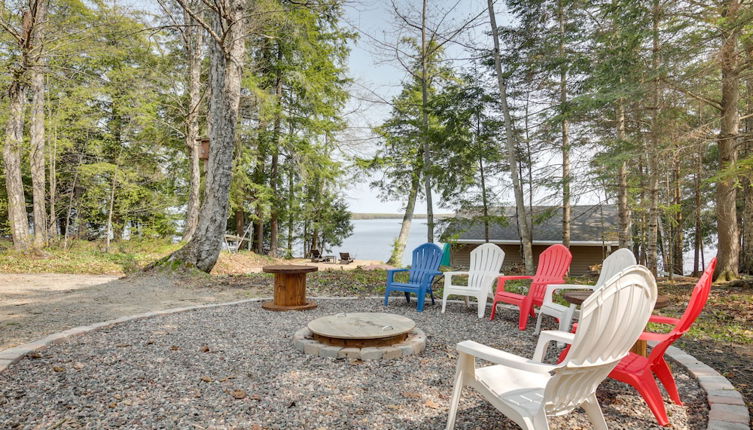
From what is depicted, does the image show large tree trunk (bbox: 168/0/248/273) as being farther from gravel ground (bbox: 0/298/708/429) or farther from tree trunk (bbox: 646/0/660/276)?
A: tree trunk (bbox: 646/0/660/276)

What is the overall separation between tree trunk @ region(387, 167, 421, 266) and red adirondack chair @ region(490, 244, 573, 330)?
378 inches

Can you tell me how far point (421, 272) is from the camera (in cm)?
491

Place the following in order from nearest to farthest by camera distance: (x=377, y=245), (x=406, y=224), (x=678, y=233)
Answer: (x=678, y=233) → (x=406, y=224) → (x=377, y=245)

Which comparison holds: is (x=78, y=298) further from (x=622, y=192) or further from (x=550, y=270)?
(x=622, y=192)

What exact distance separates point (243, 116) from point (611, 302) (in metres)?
13.0

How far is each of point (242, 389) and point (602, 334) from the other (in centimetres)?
196

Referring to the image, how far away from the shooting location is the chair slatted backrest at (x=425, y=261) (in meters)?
4.84

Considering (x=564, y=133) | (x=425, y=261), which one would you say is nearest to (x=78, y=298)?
(x=425, y=261)

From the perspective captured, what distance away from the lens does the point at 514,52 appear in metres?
9.34

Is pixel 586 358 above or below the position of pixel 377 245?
above

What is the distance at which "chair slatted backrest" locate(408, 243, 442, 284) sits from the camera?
484 cm

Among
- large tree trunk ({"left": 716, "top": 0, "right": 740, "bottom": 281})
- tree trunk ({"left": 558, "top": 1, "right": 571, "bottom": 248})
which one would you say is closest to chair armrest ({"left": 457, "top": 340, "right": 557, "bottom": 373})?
tree trunk ({"left": 558, "top": 1, "right": 571, "bottom": 248})

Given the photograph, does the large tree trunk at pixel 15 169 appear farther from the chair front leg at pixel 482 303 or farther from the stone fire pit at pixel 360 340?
the chair front leg at pixel 482 303

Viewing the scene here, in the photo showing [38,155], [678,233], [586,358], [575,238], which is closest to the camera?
[586,358]
